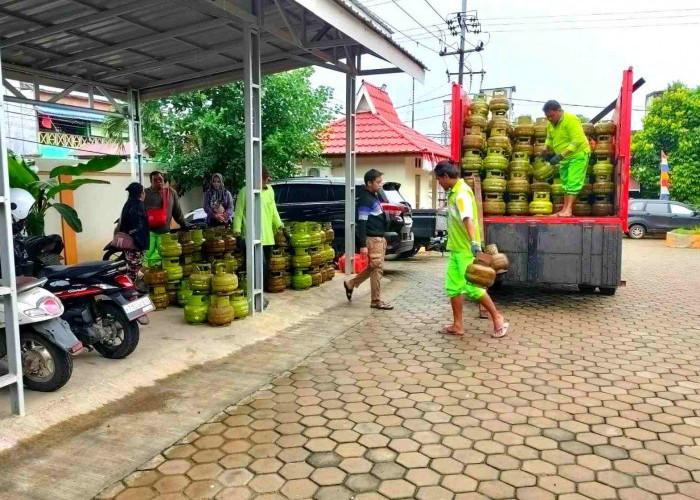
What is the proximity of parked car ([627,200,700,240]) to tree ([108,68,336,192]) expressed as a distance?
13.8 meters

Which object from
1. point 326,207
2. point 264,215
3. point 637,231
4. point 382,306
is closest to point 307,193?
point 326,207

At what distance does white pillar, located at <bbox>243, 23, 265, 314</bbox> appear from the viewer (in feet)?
20.2

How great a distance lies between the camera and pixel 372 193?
6.95 meters

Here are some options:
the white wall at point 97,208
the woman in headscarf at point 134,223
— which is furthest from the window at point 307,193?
the woman in headscarf at point 134,223

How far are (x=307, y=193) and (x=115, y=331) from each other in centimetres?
605

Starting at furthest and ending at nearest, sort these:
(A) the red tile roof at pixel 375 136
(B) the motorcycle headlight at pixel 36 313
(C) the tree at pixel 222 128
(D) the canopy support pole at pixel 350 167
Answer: (A) the red tile roof at pixel 375 136 → (C) the tree at pixel 222 128 → (D) the canopy support pole at pixel 350 167 → (B) the motorcycle headlight at pixel 36 313

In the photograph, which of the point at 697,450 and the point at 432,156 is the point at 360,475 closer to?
the point at 697,450

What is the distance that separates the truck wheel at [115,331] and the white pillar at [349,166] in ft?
15.7

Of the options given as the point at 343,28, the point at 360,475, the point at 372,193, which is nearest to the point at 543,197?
the point at 372,193

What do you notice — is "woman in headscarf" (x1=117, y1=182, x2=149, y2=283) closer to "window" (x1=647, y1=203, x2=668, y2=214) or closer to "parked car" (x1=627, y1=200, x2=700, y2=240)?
"parked car" (x1=627, y1=200, x2=700, y2=240)

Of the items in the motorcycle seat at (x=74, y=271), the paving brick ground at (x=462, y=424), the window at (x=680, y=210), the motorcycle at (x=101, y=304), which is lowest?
the paving brick ground at (x=462, y=424)

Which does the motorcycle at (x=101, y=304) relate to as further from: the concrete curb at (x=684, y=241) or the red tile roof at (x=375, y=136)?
the concrete curb at (x=684, y=241)

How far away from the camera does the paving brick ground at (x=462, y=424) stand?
114 inches

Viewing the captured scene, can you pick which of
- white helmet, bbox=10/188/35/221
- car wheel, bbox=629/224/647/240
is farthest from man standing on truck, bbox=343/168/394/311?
car wheel, bbox=629/224/647/240
